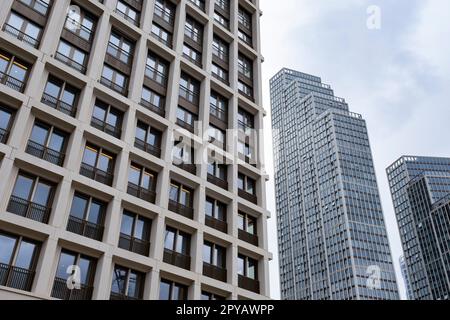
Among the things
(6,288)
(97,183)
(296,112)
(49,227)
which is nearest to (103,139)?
(97,183)

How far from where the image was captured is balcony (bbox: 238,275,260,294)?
29639 millimetres

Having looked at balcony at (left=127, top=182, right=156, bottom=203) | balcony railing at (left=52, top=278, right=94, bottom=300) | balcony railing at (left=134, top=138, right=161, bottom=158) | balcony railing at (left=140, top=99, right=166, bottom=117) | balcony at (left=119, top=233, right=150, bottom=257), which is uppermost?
balcony railing at (left=140, top=99, right=166, bottom=117)

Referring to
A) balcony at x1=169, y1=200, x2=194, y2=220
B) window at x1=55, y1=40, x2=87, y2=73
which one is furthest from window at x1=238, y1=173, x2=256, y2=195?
window at x1=55, y1=40, x2=87, y2=73

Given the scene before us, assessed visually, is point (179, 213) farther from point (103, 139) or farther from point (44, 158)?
point (44, 158)

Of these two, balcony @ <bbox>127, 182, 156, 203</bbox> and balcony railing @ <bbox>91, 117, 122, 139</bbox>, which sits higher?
balcony railing @ <bbox>91, 117, 122, 139</bbox>

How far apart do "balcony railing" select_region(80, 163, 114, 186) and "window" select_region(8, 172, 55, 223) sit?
6.69 feet

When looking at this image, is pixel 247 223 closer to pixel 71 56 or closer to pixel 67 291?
pixel 67 291

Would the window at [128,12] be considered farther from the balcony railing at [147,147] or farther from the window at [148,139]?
the balcony railing at [147,147]

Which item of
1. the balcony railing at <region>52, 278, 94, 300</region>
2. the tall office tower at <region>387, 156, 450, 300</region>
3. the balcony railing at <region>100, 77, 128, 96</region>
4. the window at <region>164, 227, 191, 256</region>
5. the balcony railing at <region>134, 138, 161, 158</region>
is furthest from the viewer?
the tall office tower at <region>387, 156, 450, 300</region>

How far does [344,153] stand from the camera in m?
171

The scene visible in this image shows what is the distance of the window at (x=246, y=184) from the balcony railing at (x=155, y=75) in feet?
30.6

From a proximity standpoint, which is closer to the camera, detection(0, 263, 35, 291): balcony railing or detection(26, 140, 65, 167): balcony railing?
detection(0, 263, 35, 291): balcony railing

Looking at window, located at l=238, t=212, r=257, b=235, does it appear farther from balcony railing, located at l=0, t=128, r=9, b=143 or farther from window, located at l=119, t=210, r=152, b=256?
balcony railing, located at l=0, t=128, r=9, b=143
